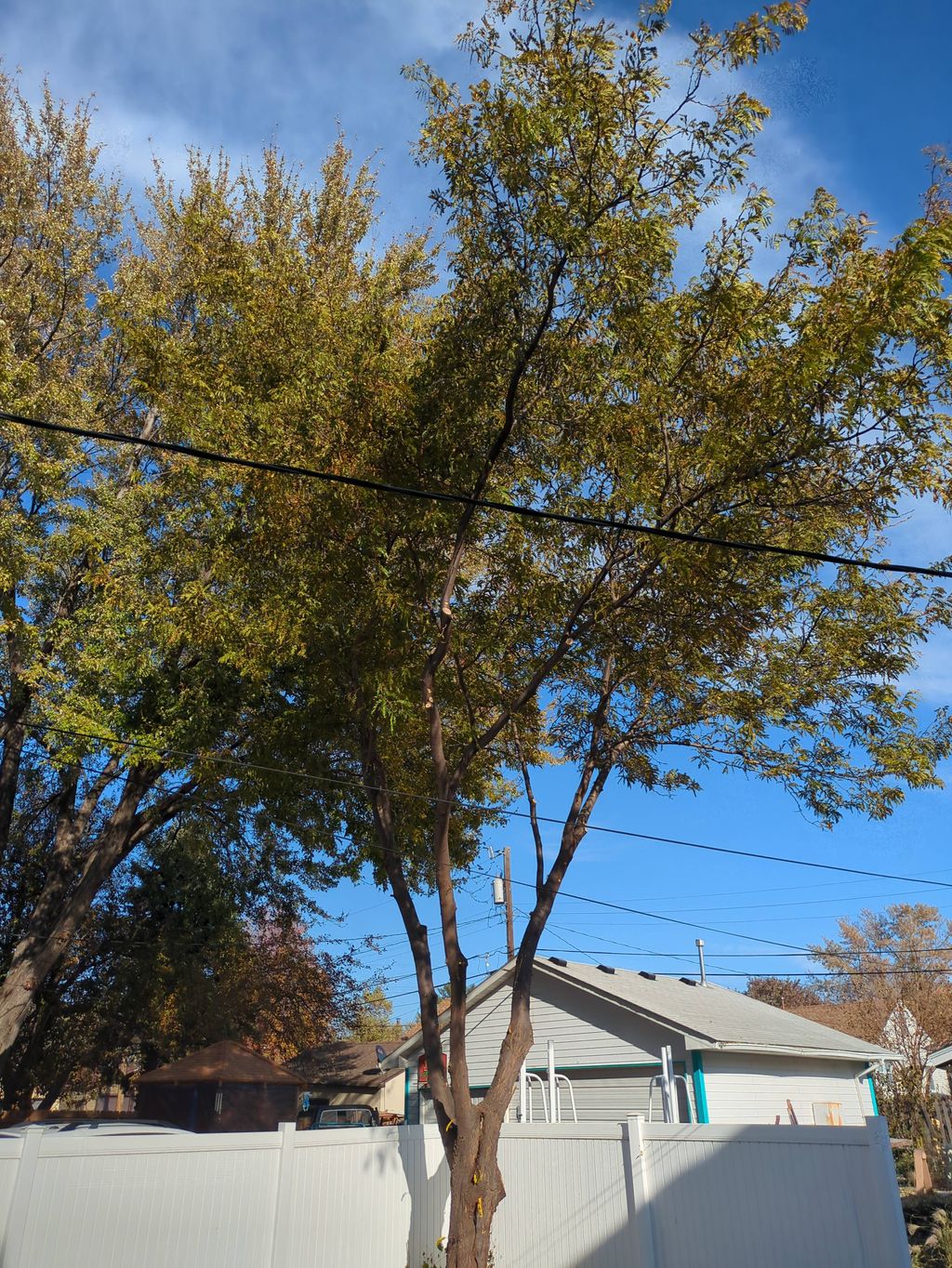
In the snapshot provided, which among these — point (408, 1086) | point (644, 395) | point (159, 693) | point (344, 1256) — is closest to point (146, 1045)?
point (408, 1086)

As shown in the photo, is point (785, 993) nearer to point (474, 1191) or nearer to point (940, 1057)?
point (940, 1057)

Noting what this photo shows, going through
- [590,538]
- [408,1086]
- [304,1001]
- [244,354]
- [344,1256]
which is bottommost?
[344,1256]

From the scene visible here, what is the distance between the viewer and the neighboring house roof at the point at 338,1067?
1204 inches

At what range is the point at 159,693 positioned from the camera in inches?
532

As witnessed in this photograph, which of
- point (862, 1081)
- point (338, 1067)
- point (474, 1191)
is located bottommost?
point (474, 1191)

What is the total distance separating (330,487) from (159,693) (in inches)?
204

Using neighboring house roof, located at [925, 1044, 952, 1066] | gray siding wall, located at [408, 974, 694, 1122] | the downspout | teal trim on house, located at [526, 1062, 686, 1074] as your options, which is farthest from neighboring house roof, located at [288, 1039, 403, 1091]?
neighboring house roof, located at [925, 1044, 952, 1066]

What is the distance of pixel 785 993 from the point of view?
196ft

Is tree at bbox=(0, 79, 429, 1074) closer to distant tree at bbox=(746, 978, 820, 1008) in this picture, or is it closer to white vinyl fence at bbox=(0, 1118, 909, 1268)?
white vinyl fence at bbox=(0, 1118, 909, 1268)

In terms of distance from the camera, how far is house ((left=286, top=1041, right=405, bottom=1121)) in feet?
99.7

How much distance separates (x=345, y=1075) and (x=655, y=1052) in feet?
61.1

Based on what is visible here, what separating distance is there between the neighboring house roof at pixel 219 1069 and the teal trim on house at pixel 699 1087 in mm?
8770

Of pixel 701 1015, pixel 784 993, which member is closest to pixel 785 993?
pixel 784 993

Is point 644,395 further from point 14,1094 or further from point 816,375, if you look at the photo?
point 14,1094
